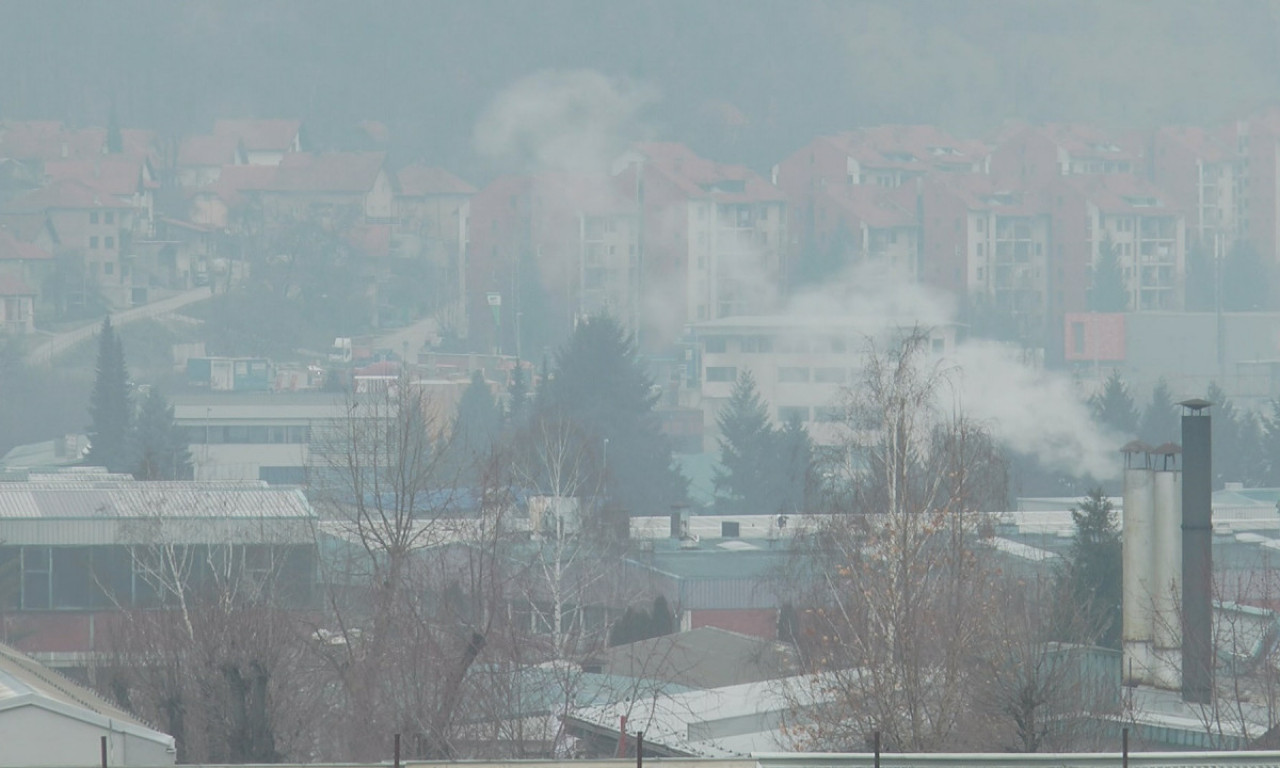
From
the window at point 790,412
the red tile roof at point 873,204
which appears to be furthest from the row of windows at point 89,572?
the red tile roof at point 873,204

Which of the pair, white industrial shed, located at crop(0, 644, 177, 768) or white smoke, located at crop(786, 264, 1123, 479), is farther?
white smoke, located at crop(786, 264, 1123, 479)

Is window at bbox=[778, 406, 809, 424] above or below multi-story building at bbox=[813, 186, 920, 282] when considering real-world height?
below

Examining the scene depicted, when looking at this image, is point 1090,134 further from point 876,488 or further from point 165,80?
point 876,488

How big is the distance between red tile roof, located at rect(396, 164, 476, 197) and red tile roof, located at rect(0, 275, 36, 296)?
44.0 ft

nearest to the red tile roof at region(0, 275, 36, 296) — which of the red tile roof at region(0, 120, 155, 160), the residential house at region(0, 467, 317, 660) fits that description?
the red tile roof at region(0, 120, 155, 160)

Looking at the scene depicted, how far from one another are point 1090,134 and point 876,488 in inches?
2153

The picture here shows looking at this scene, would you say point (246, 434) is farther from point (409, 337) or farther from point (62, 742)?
point (62, 742)

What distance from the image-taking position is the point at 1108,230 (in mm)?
53125

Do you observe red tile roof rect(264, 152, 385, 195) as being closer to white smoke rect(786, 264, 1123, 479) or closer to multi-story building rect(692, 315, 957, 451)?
white smoke rect(786, 264, 1123, 479)

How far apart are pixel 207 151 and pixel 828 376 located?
29.3 m

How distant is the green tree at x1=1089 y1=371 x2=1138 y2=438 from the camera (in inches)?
1302

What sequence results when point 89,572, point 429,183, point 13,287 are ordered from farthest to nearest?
point 429,183, point 13,287, point 89,572

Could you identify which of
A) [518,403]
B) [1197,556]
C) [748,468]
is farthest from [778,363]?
[1197,556]

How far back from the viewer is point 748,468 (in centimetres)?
3166
